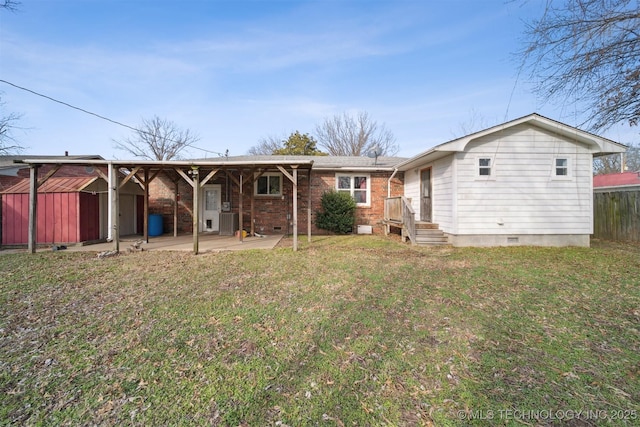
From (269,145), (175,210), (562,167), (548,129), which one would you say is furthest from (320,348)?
(269,145)

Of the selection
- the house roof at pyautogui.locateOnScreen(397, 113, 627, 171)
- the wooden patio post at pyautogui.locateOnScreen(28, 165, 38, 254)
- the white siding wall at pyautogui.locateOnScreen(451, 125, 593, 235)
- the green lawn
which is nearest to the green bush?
the house roof at pyautogui.locateOnScreen(397, 113, 627, 171)

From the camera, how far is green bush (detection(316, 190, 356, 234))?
1216 centimetres

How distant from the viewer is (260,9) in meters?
9.57

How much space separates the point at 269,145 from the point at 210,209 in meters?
24.2

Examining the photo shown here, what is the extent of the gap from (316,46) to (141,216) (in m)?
10.6

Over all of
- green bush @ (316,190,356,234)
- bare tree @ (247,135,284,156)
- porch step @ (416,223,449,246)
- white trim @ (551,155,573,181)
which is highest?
bare tree @ (247,135,284,156)

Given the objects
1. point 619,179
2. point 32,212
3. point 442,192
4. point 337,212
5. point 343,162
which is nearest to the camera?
point 32,212

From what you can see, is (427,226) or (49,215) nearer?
(49,215)

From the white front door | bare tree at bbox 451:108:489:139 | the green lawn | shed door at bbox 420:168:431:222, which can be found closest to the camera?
the green lawn

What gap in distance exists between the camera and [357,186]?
42.9ft

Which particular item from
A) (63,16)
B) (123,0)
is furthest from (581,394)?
(63,16)

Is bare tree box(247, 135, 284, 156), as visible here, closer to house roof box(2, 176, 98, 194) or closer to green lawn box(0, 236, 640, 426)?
house roof box(2, 176, 98, 194)

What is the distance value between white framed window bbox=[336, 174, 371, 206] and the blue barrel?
7690mm

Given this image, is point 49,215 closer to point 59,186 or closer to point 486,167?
point 59,186
